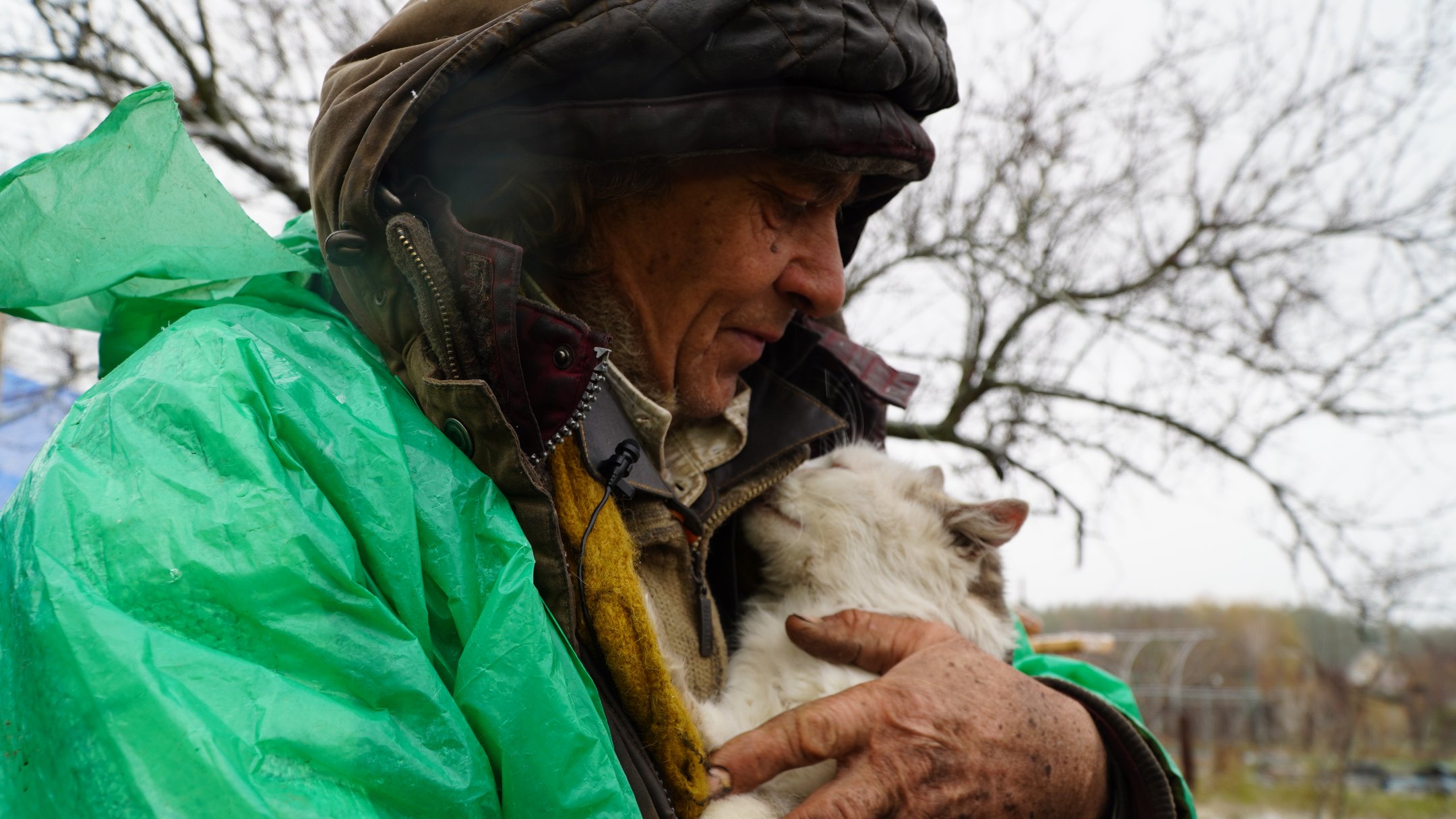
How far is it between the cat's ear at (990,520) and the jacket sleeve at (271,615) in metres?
1.52

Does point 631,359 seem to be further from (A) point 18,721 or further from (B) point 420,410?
(A) point 18,721

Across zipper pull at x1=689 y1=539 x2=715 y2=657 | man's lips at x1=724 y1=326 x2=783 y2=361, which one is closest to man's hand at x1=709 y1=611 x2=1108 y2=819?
zipper pull at x1=689 y1=539 x2=715 y2=657

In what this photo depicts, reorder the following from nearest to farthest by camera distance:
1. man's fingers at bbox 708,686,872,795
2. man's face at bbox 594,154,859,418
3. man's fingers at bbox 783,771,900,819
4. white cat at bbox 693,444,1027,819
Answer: man's fingers at bbox 783,771,900,819, man's fingers at bbox 708,686,872,795, man's face at bbox 594,154,859,418, white cat at bbox 693,444,1027,819

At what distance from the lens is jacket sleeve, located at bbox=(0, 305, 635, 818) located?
866 millimetres

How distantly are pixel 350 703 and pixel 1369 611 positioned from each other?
8235 millimetres

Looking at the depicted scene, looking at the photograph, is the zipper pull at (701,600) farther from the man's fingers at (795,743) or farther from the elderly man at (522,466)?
the man's fingers at (795,743)

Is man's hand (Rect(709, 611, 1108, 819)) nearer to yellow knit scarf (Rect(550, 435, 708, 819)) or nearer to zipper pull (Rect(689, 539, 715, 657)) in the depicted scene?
yellow knit scarf (Rect(550, 435, 708, 819))

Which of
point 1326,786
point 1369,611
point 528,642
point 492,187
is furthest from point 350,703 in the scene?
point 1326,786

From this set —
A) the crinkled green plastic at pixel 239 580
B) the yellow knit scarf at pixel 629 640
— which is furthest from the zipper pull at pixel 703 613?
the crinkled green plastic at pixel 239 580

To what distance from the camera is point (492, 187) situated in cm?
171

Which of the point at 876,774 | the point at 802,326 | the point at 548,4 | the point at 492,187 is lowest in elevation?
the point at 876,774

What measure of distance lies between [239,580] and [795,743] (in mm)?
1059

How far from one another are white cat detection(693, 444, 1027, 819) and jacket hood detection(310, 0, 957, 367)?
3.44 feet

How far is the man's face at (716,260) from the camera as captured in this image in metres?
1.87
